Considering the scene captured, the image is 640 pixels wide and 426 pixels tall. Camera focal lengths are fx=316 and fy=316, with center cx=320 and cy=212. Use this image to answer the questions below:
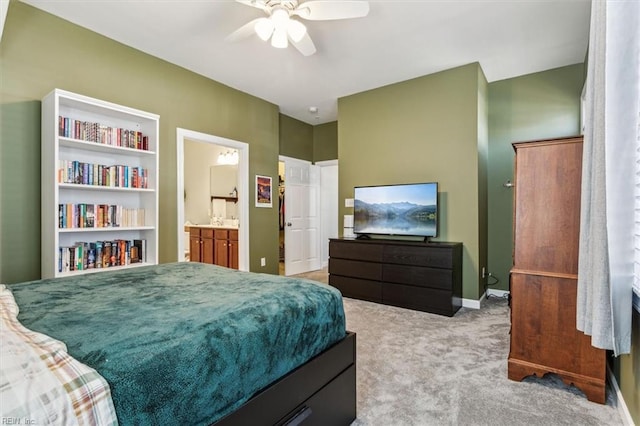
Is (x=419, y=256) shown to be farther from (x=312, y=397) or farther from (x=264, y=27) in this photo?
(x=264, y=27)

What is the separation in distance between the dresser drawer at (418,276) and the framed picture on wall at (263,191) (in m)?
2.12

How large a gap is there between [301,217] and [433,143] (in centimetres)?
275

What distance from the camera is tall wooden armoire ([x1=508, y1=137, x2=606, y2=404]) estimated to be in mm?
1912

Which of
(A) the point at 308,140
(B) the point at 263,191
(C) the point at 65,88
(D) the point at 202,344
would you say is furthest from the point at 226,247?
(D) the point at 202,344

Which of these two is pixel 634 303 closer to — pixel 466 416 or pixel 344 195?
pixel 466 416

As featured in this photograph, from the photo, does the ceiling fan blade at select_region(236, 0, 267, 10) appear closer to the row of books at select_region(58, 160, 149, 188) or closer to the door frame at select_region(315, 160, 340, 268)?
the row of books at select_region(58, 160, 149, 188)

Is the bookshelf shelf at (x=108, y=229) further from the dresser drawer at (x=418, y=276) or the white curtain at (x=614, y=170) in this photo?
the white curtain at (x=614, y=170)

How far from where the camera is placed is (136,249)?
324cm

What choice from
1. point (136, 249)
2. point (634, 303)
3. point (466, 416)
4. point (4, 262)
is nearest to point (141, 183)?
point (136, 249)

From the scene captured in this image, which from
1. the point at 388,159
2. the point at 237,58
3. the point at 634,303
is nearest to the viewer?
the point at 634,303

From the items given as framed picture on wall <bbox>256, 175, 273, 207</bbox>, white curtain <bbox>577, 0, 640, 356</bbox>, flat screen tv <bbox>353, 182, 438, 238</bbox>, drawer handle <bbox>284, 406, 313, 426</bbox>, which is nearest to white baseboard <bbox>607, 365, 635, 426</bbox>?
white curtain <bbox>577, 0, 640, 356</bbox>

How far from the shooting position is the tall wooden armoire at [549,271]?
1912 millimetres

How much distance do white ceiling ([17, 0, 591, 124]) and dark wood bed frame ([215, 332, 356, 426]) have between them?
270 cm

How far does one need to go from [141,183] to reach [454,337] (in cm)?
338
